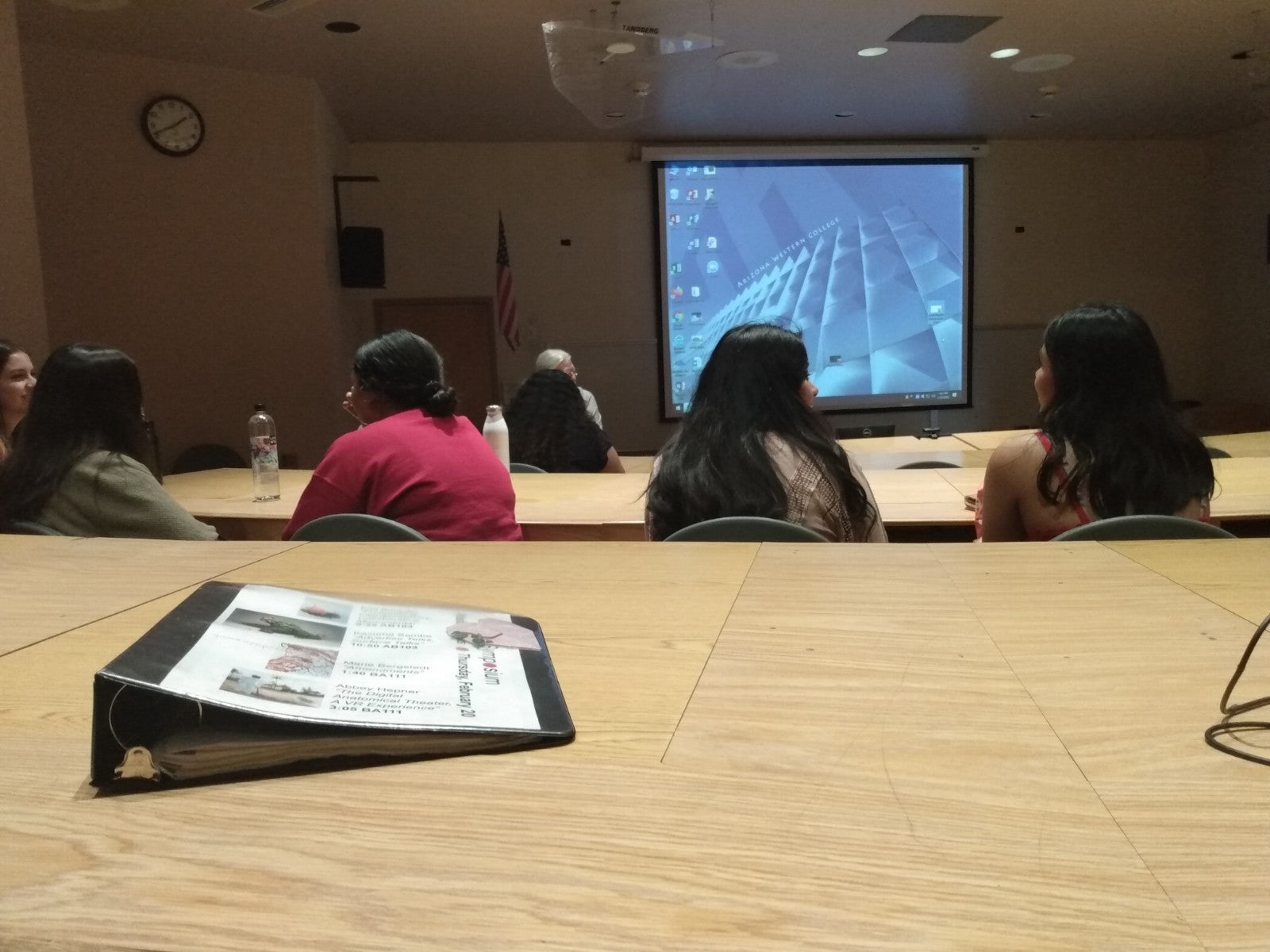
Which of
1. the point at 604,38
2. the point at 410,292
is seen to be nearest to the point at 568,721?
the point at 604,38

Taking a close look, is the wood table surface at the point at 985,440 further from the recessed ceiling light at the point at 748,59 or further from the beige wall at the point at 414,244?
the beige wall at the point at 414,244

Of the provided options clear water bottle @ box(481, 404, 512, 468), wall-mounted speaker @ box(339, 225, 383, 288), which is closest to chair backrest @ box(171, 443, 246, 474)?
wall-mounted speaker @ box(339, 225, 383, 288)

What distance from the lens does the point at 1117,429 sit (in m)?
1.67

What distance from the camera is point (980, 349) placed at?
667 centimetres

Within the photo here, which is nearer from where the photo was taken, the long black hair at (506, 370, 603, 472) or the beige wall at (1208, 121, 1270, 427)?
the long black hair at (506, 370, 603, 472)

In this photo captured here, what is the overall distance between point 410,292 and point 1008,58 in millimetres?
3874

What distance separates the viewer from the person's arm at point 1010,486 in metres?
1.71

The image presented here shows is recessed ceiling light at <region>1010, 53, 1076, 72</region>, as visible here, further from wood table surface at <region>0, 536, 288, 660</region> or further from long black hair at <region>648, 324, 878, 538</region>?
wood table surface at <region>0, 536, 288, 660</region>

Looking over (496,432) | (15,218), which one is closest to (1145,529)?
(496,432)

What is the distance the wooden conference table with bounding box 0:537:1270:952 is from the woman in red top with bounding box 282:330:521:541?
1041mm

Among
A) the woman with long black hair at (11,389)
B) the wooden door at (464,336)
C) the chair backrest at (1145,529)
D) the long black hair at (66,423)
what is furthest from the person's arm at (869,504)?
the wooden door at (464,336)

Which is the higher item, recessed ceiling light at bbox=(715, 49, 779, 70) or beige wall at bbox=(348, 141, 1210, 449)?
recessed ceiling light at bbox=(715, 49, 779, 70)

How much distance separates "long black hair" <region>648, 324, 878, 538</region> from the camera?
1696 millimetres

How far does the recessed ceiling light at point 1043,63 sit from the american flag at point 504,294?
3229 mm
